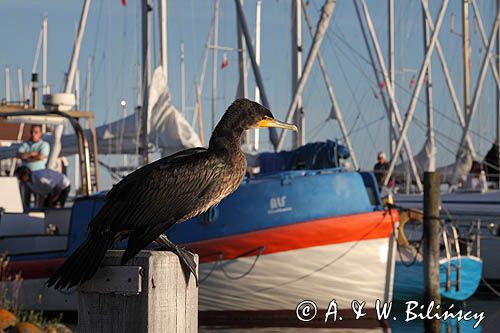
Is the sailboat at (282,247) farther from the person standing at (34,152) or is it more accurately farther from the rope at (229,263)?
the person standing at (34,152)

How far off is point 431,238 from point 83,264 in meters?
12.0

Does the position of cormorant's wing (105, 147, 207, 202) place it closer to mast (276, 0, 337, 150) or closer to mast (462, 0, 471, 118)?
mast (276, 0, 337, 150)

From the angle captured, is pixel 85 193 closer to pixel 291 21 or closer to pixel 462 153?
pixel 291 21

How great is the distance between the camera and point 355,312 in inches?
585

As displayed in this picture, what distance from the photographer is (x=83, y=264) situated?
14.1 feet

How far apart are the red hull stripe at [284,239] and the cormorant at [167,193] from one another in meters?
8.50

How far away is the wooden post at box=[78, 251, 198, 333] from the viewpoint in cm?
413

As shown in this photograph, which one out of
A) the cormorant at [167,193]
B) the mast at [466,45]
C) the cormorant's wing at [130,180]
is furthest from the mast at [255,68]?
the cormorant's wing at [130,180]

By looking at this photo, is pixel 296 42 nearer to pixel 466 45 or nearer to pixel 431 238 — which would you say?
pixel 431 238

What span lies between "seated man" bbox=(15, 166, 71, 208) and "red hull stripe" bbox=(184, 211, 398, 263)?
2.84 metres

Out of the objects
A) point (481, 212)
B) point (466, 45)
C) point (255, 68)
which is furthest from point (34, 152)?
point (466, 45)

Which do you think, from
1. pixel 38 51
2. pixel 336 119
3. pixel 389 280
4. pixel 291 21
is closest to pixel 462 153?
pixel 336 119

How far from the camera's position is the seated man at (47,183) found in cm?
1599

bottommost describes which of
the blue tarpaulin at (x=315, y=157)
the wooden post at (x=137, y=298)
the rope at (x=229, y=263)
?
the rope at (x=229, y=263)
